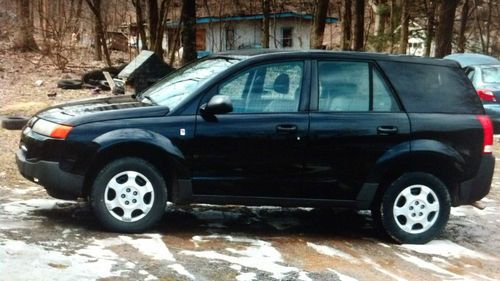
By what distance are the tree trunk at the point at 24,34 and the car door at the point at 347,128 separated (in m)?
22.9

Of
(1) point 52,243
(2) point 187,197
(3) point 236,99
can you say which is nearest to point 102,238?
(1) point 52,243

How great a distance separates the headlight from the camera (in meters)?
5.86

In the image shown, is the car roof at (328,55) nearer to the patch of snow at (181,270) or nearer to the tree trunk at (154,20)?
the patch of snow at (181,270)

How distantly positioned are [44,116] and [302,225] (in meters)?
2.84

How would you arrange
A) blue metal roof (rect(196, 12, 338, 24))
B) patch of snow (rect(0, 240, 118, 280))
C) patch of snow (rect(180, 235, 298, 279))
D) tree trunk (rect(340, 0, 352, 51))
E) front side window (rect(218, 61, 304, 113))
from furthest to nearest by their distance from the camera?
blue metal roof (rect(196, 12, 338, 24))
tree trunk (rect(340, 0, 352, 51))
front side window (rect(218, 61, 304, 113))
patch of snow (rect(180, 235, 298, 279))
patch of snow (rect(0, 240, 118, 280))

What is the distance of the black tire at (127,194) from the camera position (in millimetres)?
5930

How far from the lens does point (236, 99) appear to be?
245 inches

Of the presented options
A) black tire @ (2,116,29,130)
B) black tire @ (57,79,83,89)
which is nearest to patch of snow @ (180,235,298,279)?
black tire @ (2,116,29,130)

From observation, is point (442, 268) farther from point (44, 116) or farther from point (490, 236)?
point (44, 116)

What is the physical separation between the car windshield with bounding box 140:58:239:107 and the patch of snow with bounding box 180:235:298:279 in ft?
4.43

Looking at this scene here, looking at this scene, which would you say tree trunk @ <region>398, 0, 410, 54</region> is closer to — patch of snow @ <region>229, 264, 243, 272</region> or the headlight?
the headlight

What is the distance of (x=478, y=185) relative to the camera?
260 inches

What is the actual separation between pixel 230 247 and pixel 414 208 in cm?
189

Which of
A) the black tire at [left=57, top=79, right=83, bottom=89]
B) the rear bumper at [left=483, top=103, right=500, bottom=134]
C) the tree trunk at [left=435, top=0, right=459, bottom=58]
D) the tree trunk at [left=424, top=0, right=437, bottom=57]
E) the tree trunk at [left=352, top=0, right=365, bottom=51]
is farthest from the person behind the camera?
the tree trunk at [left=424, top=0, right=437, bottom=57]
